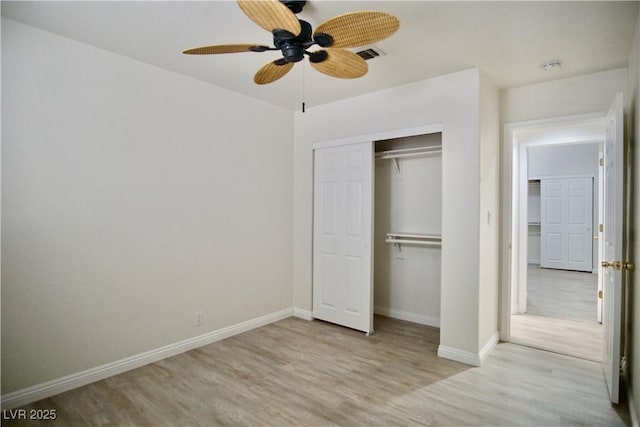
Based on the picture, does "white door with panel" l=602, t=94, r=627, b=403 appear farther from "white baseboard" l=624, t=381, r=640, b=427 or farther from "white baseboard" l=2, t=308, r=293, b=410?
"white baseboard" l=2, t=308, r=293, b=410

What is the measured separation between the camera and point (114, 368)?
9.43 ft

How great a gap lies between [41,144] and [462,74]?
348cm

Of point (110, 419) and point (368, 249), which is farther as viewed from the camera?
point (368, 249)

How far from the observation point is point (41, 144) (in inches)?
99.1

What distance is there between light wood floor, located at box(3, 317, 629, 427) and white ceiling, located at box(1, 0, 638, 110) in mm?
2642

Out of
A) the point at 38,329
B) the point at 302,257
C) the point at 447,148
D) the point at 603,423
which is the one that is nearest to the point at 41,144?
the point at 38,329

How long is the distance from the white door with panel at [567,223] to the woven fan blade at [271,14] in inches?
325

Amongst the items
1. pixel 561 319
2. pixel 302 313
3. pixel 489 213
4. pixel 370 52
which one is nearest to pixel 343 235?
pixel 302 313

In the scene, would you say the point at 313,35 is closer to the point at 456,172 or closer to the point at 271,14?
the point at 271,14

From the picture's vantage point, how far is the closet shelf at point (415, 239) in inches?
159

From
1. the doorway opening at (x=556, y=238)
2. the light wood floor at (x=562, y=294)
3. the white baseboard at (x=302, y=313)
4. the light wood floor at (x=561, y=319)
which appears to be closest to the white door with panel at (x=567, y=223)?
the doorway opening at (x=556, y=238)

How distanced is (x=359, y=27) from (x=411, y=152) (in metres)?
2.55

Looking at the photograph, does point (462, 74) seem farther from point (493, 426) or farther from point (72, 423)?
point (72, 423)

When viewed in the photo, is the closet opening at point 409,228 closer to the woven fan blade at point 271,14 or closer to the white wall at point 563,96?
the white wall at point 563,96
